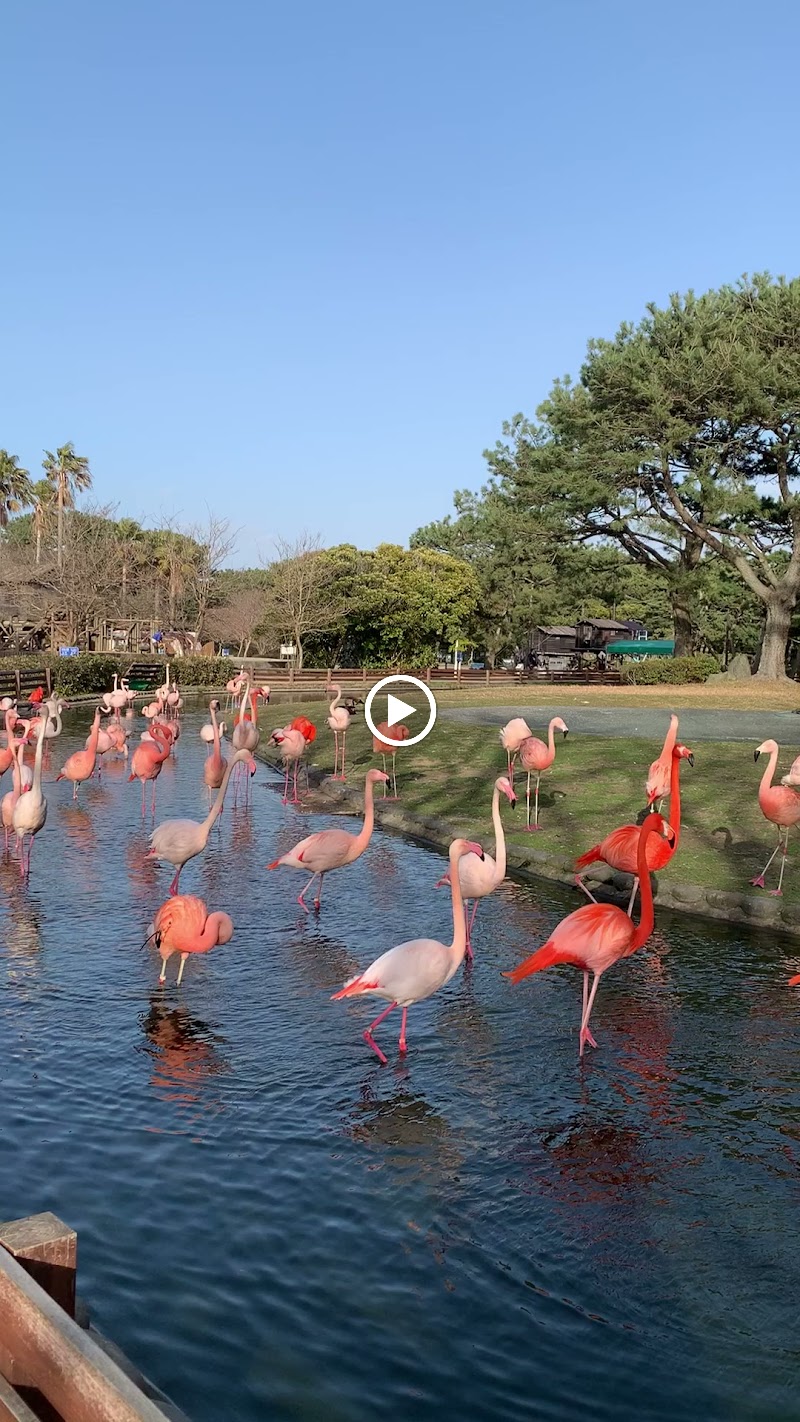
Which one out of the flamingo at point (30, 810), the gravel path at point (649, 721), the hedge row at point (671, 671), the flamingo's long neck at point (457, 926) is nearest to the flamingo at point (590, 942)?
the flamingo's long neck at point (457, 926)

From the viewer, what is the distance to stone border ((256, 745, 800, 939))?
34.3 ft

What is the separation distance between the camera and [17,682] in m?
33.2

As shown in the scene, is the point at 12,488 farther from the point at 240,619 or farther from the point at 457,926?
the point at 457,926

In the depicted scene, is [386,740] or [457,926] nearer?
[457,926]

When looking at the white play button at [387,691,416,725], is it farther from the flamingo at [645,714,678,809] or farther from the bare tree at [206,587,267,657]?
the bare tree at [206,587,267,657]

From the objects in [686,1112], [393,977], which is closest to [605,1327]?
[686,1112]

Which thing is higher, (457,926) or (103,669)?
(103,669)

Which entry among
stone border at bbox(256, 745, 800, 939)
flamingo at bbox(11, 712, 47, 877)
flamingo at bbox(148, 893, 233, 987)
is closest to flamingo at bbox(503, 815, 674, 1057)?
flamingo at bbox(148, 893, 233, 987)

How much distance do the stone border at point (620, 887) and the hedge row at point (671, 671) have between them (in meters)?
35.3

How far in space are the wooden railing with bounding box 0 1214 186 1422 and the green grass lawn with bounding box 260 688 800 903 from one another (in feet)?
29.0

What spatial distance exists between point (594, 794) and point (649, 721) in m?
13.0

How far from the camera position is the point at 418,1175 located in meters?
5.43

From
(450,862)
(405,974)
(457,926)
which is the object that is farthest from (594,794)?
(405,974)

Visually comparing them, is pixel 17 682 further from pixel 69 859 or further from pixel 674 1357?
pixel 674 1357
